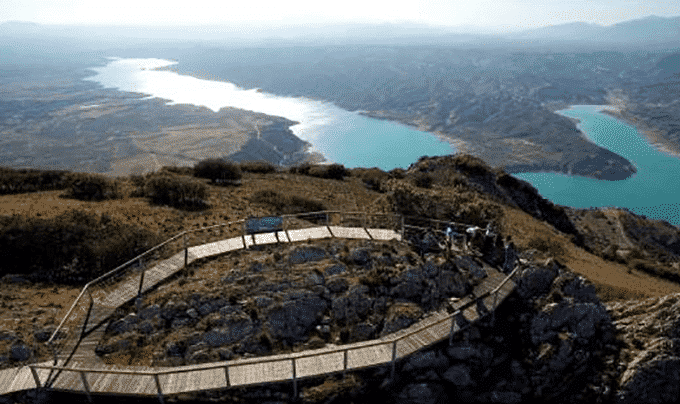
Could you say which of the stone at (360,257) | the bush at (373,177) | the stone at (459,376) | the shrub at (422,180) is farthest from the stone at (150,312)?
the shrub at (422,180)

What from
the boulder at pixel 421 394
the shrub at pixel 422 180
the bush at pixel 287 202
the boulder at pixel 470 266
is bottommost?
the shrub at pixel 422 180

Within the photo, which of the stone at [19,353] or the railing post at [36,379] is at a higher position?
the railing post at [36,379]

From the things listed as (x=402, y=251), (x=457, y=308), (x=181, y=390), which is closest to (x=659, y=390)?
(x=457, y=308)

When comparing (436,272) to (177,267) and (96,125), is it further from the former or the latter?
(96,125)

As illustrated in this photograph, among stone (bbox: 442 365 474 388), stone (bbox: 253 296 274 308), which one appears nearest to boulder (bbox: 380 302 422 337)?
stone (bbox: 442 365 474 388)

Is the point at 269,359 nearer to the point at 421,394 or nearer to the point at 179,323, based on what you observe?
the point at 179,323

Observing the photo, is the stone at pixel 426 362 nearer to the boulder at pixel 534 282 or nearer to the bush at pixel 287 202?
the boulder at pixel 534 282
